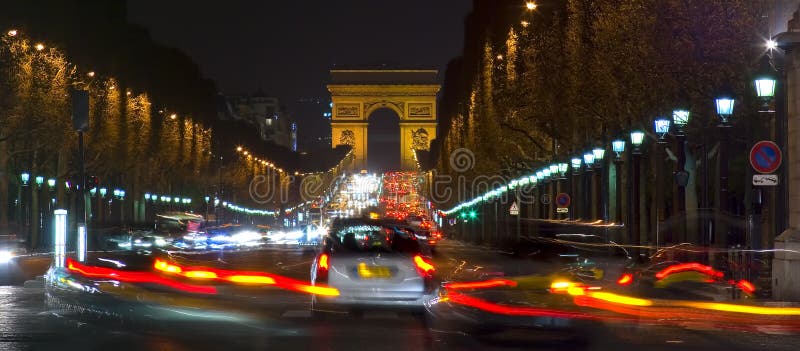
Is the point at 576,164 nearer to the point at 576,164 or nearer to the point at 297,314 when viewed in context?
the point at 576,164

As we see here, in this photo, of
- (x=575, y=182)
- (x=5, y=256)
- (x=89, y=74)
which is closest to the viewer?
(x=5, y=256)

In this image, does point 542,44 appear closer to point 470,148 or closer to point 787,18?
point 787,18

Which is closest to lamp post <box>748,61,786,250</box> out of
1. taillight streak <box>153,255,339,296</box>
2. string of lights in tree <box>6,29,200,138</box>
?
taillight streak <box>153,255,339,296</box>

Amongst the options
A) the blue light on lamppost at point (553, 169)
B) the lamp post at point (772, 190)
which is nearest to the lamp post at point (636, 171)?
the lamp post at point (772, 190)

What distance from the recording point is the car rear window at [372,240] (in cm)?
1964

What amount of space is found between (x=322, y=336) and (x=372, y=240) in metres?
3.42

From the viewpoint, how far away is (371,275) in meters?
19.4

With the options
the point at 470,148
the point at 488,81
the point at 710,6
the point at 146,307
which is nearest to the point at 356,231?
the point at 146,307

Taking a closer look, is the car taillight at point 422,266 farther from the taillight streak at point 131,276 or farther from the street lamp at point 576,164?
the street lamp at point 576,164

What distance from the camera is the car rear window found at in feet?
64.4

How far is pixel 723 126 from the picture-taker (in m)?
27.1

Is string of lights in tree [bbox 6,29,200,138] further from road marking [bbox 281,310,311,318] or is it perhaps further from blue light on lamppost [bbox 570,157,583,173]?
road marking [bbox 281,310,311,318]

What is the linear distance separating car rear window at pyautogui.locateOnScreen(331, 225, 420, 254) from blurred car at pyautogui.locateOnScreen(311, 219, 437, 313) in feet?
0.05

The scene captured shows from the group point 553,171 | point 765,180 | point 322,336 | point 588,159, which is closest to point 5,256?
point 322,336
